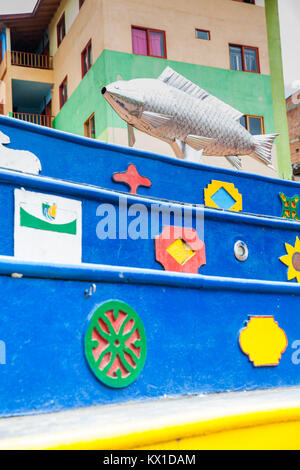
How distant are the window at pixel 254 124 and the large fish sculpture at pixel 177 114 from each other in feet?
22.4

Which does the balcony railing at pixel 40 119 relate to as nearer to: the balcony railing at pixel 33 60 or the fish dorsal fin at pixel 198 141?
the balcony railing at pixel 33 60

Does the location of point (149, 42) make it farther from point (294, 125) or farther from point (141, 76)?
point (294, 125)

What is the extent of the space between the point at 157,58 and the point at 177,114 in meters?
7.07

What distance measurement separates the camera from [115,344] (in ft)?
9.50

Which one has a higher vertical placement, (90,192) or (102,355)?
(90,192)

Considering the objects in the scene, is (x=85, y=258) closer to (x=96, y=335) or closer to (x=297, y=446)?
(x=96, y=335)

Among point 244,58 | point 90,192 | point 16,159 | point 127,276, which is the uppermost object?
point 244,58

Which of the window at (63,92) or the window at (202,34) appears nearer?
the window at (202,34)

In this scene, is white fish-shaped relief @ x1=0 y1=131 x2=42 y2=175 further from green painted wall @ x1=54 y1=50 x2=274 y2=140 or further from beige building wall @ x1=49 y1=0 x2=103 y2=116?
beige building wall @ x1=49 y1=0 x2=103 y2=116

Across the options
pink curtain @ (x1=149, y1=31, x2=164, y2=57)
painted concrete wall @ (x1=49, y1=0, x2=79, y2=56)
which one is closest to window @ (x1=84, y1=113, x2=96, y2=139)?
Answer: pink curtain @ (x1=149, y1=31, x2=164, y2=57)

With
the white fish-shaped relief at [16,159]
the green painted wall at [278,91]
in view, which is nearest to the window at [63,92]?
the green painted wall at [278,91]

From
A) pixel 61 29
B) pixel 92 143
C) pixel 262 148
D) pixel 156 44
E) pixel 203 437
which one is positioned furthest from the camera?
pixel 61 29

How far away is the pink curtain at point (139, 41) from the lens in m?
A: 14.3

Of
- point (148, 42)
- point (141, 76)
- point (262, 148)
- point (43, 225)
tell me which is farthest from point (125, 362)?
point (148, 42)
